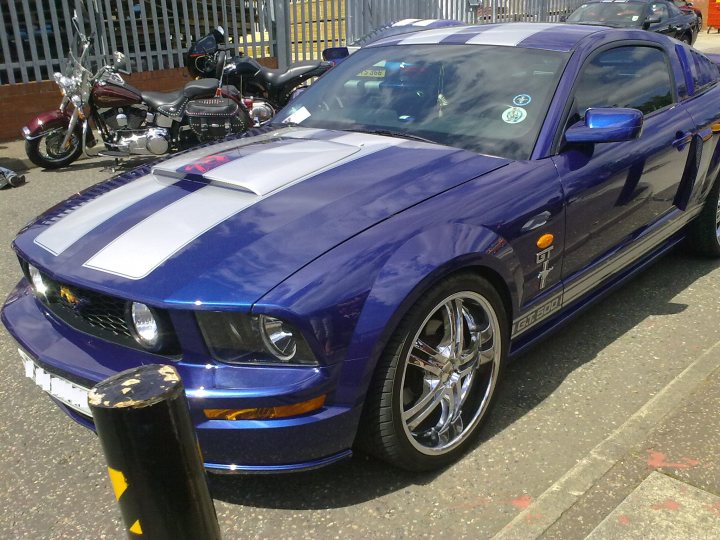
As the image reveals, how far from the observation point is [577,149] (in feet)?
10.2

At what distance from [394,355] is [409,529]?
572 mm

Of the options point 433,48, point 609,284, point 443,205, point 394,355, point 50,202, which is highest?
point 433,48

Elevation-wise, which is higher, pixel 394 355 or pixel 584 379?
pixel 394 355

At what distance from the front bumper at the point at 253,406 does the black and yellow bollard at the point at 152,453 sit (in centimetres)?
51

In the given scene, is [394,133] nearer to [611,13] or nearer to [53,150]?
[53,150]

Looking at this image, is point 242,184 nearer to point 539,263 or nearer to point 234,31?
point 539,263

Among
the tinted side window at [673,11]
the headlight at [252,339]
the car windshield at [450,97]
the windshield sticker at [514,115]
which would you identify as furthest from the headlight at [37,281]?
the tinted side window at [673,11]

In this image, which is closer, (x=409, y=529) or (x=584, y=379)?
(x=409, y=529)

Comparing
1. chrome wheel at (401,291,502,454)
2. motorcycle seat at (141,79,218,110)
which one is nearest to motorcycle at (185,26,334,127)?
motorcycle seat at (141,79,218,110)

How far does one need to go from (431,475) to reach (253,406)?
0.82 metres

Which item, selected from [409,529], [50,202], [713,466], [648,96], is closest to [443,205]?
[409,529]

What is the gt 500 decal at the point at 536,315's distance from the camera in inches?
112

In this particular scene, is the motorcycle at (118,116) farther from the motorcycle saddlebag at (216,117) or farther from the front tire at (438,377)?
the front tire at (438,377)

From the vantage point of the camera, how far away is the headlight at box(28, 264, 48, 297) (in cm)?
266
